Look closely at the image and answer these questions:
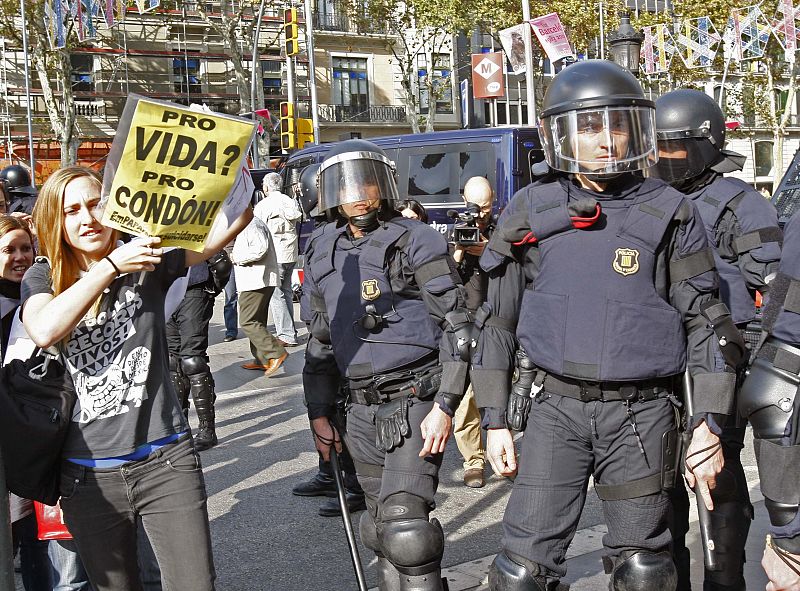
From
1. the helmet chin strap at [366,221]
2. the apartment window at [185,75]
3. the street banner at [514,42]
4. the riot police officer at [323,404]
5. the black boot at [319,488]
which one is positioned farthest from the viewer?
the apartment window at [185,75]

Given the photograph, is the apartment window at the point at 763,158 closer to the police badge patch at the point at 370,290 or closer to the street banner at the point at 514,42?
the street banner at the point at 514,42

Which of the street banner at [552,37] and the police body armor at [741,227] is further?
the street banner at [552,37]

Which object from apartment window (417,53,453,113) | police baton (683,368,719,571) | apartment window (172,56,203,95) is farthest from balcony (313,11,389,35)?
police baton (683,368,719,571)

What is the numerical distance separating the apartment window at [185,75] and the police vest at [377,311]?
41445 mm

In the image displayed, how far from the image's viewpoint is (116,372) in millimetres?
2766

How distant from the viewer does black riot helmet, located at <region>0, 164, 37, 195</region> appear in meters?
8.31

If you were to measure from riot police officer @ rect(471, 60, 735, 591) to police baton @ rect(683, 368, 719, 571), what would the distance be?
5 centimetres

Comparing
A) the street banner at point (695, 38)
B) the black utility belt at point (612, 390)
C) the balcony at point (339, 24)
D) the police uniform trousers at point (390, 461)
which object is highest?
the balcony at point (339, 24)

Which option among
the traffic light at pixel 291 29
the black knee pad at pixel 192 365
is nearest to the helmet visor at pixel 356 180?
the black knee pad at pixel 192 365

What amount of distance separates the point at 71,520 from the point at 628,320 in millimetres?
1709

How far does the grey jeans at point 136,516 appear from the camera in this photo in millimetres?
2732

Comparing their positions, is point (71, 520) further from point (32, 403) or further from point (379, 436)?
point (379, 436)

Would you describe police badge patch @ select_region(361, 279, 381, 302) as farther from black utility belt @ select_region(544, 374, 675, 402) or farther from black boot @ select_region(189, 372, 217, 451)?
black boot @ select_region(189, 372, 217, 451)

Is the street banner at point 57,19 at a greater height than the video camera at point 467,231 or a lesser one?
greater
